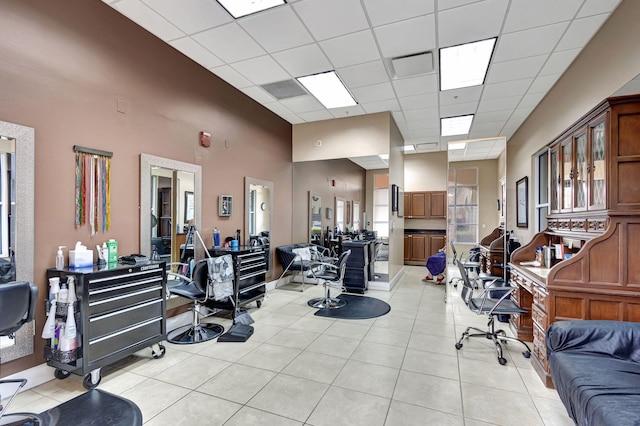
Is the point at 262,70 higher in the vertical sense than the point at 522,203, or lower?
higher

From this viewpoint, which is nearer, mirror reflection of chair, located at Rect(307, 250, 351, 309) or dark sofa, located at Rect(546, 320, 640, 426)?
dark sofa, located at Rect(546, 320, 640, 426)

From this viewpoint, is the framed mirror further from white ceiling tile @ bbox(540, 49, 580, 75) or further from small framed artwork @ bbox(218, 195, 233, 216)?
white ceiling tile @ bbox(540, 49, 580, 75)

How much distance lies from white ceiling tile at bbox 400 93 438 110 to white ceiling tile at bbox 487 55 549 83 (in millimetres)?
858

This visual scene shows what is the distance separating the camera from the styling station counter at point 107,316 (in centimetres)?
229

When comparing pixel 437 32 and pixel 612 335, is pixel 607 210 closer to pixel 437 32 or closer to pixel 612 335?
pixel 612 335

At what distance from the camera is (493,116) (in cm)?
566

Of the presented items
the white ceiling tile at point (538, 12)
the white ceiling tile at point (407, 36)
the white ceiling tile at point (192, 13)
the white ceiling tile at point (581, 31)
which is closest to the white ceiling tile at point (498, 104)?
the white ceiling tile at point (581, 31)

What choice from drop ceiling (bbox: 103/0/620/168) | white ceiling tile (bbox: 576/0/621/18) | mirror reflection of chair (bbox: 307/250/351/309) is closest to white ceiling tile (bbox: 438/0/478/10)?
drop ceiling (bbox: 103/0/620/168)

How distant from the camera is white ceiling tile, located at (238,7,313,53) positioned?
2934 mm

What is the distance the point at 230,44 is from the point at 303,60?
0.90 m

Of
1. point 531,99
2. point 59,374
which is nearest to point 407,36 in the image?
point 531,99

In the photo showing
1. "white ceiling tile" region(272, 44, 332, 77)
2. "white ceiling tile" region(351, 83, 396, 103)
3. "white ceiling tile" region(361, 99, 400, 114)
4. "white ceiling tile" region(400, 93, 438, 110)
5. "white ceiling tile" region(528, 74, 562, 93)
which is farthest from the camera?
"white ceiling tile" region(361, 99, 400, 114)

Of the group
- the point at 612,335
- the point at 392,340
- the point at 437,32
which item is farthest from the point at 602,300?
the point at 437,32

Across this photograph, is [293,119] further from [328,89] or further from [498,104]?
[498,104]
